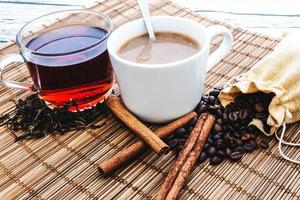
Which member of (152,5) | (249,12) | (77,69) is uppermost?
(77,69)

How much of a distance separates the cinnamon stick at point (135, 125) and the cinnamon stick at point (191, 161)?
0.05 metres

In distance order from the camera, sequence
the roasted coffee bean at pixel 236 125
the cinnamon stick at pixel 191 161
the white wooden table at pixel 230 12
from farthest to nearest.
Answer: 1. the white wooden table at pixel 230 12
2. the roasted coffee bean at pixel 236 125
3. the cinnamon stick at pixel 191 161

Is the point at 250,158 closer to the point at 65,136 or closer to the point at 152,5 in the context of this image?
the point at 65,136

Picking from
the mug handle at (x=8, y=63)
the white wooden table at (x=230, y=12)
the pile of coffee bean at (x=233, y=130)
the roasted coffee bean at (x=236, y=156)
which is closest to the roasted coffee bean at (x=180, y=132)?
the pile of coffee bean at (x=233, y=130)

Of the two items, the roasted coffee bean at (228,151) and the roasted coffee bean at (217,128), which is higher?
the roasted coffee bean at (217,128)

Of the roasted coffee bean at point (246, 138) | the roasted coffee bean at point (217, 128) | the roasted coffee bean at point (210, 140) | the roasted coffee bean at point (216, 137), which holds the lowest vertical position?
the roasted coffee bean at point (246, 138)

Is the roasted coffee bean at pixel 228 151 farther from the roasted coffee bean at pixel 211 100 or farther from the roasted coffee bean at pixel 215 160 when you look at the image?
the roasted coffee bean at pixel 211 100

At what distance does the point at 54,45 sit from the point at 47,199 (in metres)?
0.33

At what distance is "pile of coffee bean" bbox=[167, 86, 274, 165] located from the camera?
2.72 feet

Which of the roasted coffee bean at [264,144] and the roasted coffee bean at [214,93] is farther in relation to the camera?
the roasted coffee bean at [214,93]

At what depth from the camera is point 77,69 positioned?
2.87 feet

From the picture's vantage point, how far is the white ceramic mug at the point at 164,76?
2.67ft

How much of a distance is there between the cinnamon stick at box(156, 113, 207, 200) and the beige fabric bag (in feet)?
0.27

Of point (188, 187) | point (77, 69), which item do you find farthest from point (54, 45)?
point (188, 187)
